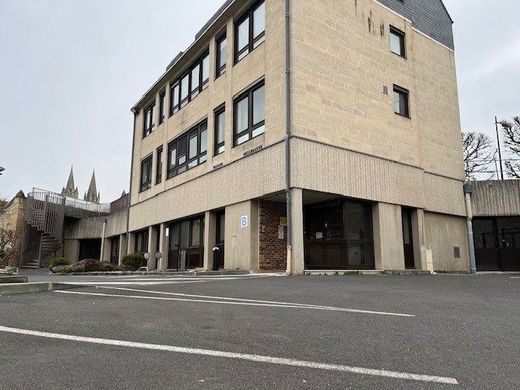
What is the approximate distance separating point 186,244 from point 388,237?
961cm

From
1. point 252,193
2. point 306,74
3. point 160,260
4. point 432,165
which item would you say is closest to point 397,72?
point 432,165

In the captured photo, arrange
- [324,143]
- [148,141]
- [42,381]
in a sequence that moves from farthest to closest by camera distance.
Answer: [148,141], [324,143], [42,381]

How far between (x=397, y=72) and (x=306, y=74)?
18.3 ft

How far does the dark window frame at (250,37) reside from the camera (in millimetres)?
16594

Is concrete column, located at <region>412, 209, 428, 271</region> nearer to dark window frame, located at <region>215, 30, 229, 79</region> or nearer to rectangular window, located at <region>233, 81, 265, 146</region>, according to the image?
rectangular window, located at <region>233, 81, 265, 146</region>

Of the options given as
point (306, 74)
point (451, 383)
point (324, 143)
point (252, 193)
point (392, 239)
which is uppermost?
point (306, 74)

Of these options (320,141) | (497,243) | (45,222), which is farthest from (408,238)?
(45,222)

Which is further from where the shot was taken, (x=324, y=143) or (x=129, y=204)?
(x=129, y=204)

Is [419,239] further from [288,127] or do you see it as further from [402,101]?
[288,127]

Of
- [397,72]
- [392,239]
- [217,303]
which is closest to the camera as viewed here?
[217,303]

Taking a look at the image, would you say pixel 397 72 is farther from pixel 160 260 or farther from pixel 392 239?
pixel 160 260

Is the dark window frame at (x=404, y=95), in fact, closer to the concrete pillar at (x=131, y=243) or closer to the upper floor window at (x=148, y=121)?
the upper floor window at (x=148, y=121)

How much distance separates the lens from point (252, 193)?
15.1m

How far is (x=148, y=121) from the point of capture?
2775 centimetres
